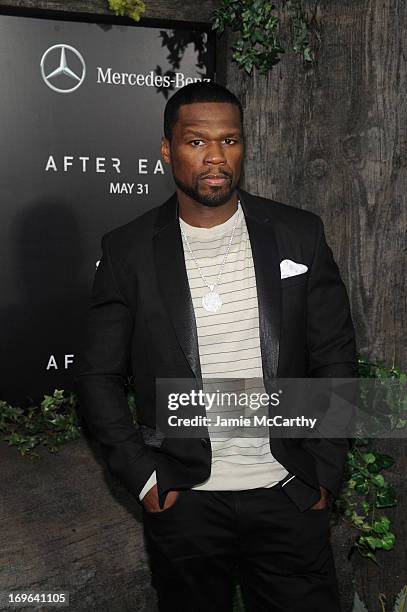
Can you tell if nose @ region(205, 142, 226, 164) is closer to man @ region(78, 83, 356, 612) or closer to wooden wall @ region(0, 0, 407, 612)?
man @ region(78, 83, 356, 612)

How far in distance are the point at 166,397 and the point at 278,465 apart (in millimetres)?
440

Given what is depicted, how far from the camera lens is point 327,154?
431 cm

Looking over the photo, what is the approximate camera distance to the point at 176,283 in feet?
8.71

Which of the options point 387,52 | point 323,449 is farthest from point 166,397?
point 387,52

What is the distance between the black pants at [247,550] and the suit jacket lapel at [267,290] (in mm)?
431

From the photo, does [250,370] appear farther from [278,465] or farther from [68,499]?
[68,499]

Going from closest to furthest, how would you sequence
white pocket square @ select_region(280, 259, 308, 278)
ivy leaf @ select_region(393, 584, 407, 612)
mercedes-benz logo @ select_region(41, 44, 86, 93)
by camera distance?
white pocket square @ select_region(280, 259, 308, 278)
ivy leaf @ select_region(393, 584, 407, 612)
mercedes-benz logo @ select_region(41, 44, 86, 93)

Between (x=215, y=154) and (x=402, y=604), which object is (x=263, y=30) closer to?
(x=215, y=154)

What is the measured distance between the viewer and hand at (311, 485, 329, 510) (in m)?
2.68

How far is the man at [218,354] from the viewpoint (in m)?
2.60

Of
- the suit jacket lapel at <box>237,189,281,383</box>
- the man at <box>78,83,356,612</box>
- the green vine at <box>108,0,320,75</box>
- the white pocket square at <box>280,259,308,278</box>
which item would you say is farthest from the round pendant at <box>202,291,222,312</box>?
the green vine at <box>108,0,320,75</box>

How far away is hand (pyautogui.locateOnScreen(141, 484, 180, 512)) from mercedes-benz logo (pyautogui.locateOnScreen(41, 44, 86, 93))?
2.96 metres

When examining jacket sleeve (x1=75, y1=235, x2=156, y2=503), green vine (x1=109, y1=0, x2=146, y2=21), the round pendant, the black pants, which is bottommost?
the black pants

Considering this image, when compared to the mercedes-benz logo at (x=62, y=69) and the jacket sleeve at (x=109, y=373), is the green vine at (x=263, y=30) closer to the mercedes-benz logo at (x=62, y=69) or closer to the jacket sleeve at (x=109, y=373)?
the mercedes-benz logo at (x=62, y=69)
